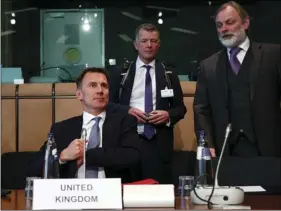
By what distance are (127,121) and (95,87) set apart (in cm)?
23

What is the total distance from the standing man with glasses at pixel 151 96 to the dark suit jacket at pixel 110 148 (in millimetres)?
642

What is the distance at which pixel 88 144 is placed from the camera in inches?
96.3

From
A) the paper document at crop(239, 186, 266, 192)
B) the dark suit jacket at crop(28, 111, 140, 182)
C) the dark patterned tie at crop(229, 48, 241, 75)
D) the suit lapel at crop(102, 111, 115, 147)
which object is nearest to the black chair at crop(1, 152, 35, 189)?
the dark suit jacket at crop(28, 111, 140, 182)

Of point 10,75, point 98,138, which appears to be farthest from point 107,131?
point 10,75

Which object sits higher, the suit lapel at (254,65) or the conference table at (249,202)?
the suit lapel at (254,65)

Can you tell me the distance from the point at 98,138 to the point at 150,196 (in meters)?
0.83

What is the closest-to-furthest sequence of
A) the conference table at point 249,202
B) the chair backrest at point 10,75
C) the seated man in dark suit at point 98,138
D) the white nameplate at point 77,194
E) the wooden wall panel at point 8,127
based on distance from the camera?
1. the white nameplate at point 77,194
2. the conference table at point 249,202
3. the seated man in dark suit at point 98,138
4. the wooden wall panel at point 8,127
5. the chair backrest at point 10,75

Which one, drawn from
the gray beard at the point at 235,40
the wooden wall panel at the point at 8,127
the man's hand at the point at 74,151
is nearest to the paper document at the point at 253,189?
the man's hand at the point at 74,151

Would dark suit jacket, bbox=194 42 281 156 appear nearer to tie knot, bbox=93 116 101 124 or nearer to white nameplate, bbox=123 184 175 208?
tie knot, bbox=93 116 101 124

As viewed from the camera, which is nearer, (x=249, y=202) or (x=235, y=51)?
(x=249, y=202)

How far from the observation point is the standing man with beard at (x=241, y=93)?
9.37 ft

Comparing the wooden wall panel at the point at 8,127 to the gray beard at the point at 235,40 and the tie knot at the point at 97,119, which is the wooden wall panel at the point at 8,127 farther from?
the gray beard at the point at 235,40

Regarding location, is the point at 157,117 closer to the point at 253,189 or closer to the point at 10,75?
the point at 253,189

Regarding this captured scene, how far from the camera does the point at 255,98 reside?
2857 mm
